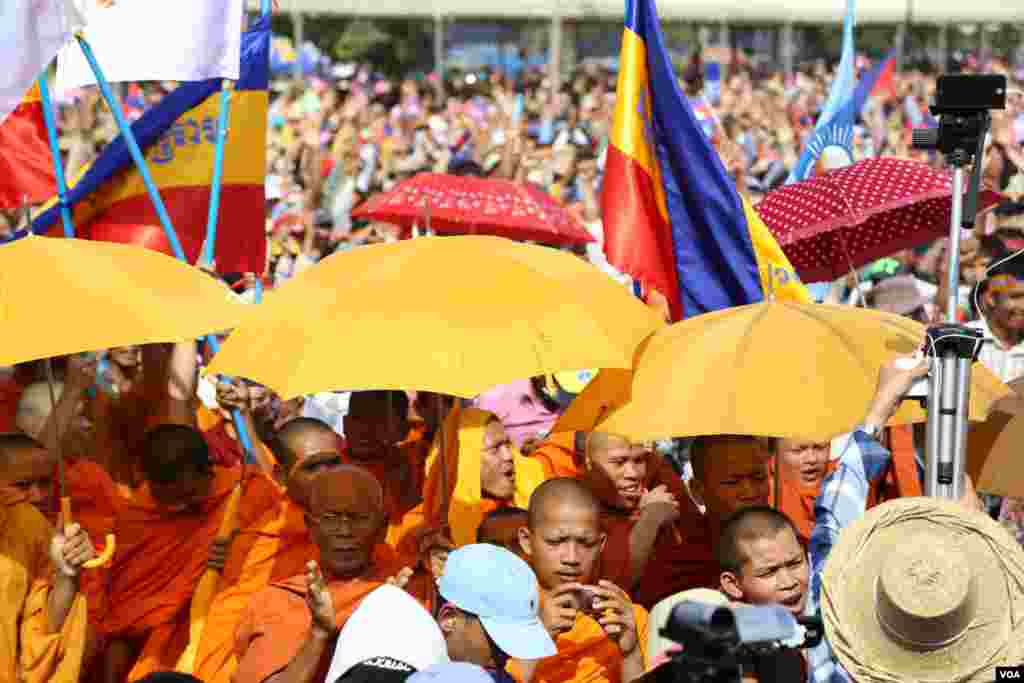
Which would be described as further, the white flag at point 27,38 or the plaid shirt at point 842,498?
the white flag at point 27,38

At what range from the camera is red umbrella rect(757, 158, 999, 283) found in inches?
261

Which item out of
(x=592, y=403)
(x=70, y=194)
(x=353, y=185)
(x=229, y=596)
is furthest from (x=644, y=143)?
(x=353, y=185)

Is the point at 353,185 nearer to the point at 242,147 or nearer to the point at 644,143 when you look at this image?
the point at 242,147

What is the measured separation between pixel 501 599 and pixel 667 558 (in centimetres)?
130

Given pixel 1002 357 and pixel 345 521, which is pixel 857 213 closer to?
pixel 1002 357

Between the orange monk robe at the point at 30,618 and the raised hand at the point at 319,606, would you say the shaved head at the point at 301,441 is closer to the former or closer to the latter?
the orange monk robe at the point at 30,618

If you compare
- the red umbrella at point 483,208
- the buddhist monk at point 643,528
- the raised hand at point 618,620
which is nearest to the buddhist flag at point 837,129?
the red umbrella at point 483,208

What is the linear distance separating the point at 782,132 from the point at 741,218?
10577mm

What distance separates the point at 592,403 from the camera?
520 centimetres

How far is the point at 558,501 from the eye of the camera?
16.4 feet

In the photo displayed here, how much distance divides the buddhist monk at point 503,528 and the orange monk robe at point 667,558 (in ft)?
1.03

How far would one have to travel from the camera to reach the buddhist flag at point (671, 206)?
5.95 m

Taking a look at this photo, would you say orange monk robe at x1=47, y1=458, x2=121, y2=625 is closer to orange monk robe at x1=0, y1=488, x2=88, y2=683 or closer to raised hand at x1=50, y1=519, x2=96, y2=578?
orange monk robe at x1=0, y1=488, x2=88, y2=683

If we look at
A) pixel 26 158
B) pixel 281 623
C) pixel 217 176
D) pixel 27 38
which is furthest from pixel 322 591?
pixel 26 158
